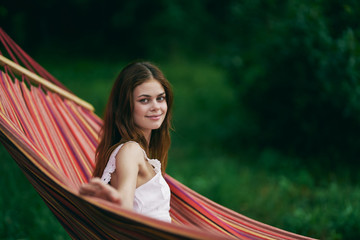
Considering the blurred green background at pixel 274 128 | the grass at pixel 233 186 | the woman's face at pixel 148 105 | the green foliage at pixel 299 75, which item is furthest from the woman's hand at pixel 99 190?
the green foliage at pixel 299 75

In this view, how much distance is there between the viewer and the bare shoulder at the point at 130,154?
1.42 m

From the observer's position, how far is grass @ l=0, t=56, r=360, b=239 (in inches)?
106

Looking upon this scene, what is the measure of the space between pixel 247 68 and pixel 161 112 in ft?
13.1

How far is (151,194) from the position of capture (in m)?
1.56

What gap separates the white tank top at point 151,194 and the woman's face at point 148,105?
163mm

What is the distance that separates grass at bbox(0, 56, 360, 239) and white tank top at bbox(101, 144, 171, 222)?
123cm

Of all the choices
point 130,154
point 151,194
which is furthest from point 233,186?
point 130,154

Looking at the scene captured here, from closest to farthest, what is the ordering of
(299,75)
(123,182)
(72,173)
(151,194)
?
(123,182), (151,194), (72,173), (299,75)

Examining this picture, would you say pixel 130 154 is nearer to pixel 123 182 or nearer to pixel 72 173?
pixel 123 182

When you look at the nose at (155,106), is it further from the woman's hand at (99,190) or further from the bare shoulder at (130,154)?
the woman's hand at (99,190)

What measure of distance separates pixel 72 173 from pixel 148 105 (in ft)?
1.60

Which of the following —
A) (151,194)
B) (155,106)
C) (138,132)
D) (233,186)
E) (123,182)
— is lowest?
(233,186)

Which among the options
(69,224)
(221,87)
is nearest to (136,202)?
(69,224)

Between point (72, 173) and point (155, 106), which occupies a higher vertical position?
point (155, 106)
